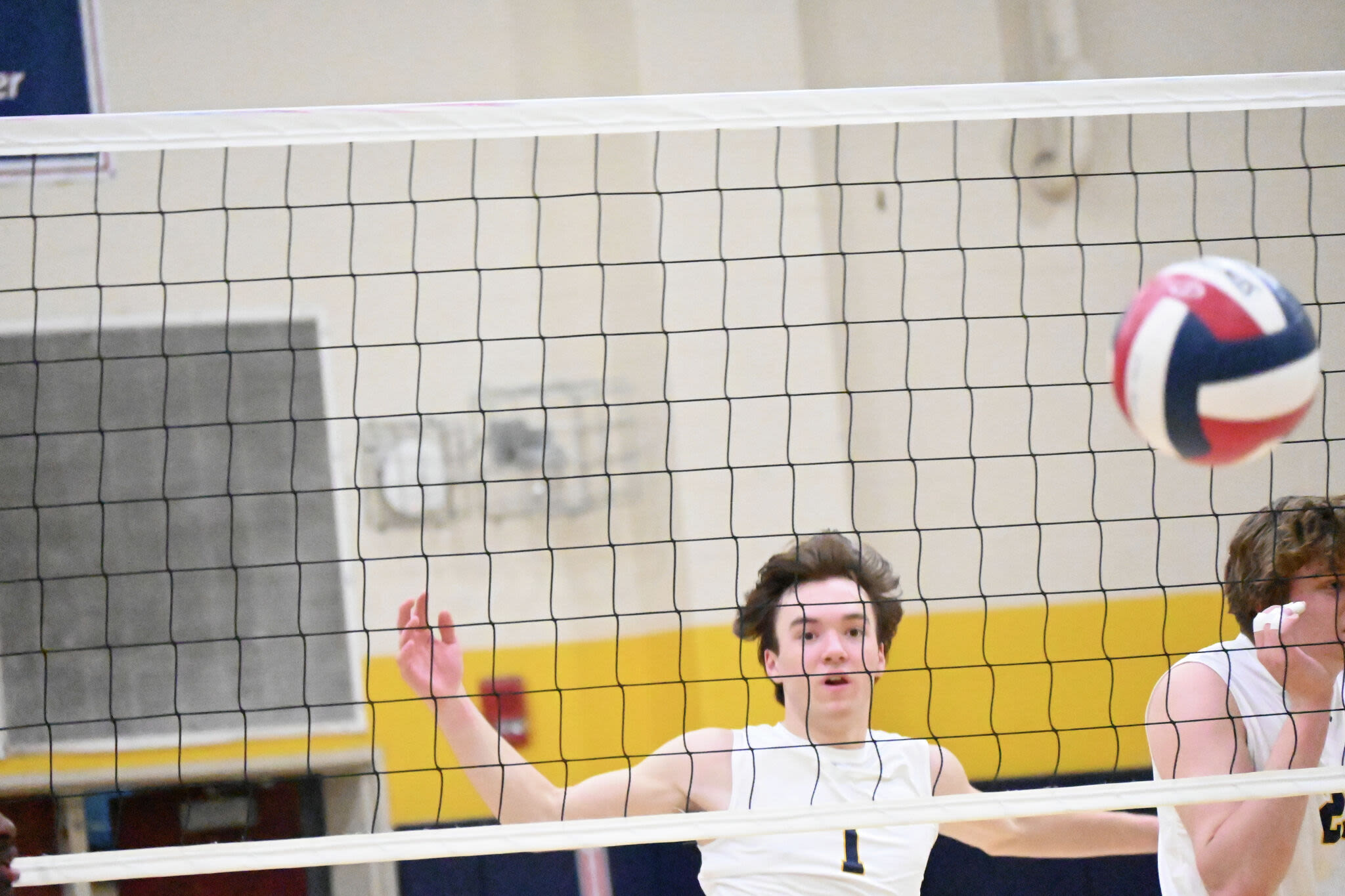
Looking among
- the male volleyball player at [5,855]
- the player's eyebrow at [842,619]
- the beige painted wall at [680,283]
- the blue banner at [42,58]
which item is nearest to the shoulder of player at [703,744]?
the player's eyebrow at [842,619]

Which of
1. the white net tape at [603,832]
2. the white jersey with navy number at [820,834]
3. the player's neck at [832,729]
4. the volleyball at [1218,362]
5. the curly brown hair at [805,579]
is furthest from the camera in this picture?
the curly brown hair at [805,579]

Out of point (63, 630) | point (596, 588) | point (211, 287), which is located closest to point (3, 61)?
point (211, 287)

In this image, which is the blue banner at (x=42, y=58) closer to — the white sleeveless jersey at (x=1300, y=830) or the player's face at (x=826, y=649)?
the player's face at (x=826, y=649)

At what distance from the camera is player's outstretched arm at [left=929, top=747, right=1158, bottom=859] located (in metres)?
2.46

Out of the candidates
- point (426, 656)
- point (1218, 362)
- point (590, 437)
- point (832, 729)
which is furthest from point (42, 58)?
point (1218, 362)

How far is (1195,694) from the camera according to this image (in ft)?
7.06

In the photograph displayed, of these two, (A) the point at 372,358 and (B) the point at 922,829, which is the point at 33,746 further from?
(B) the point at 922,829

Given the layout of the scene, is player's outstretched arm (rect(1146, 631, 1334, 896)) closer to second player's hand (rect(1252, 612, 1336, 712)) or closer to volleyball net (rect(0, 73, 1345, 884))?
second player's hand (rect(1252, 612, 1336, 712))

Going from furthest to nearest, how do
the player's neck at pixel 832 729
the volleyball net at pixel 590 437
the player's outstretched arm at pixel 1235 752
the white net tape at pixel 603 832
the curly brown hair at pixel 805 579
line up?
the volleyball net at pixel 590 437 → the curly brown hair at pixel 805 579 → the player's neck at pixel 832 729 → the white net tape at pixel 603 832 → the player's outstretched arm at pixel 1235 752

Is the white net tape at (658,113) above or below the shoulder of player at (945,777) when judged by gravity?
above

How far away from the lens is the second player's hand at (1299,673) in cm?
212

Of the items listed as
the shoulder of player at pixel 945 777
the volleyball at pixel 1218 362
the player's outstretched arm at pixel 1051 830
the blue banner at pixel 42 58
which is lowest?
the player's outstretched arm at pixel 1051 830

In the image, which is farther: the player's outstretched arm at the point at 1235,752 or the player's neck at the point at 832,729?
the player's neck at the point at 832,729

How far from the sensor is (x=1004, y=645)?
4293 mm
